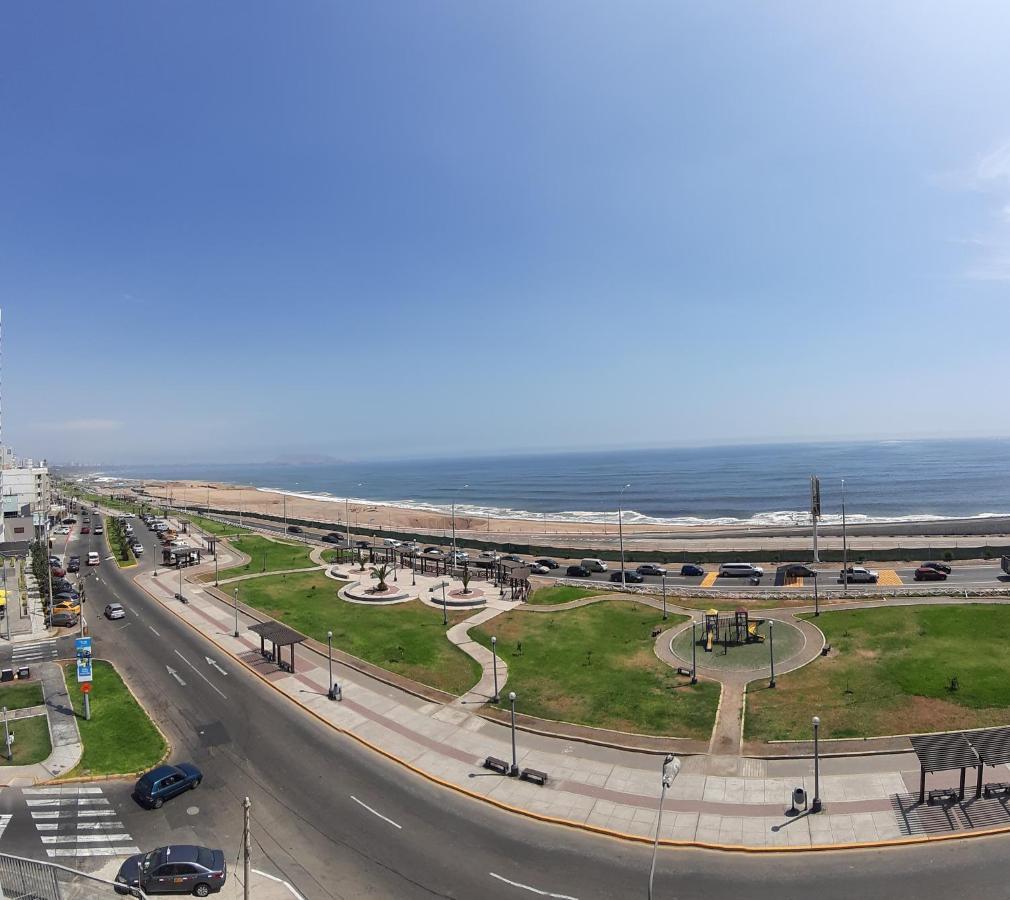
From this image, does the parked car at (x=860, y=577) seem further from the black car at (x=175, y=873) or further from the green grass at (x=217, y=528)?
the green grass at (x=217, y=528)

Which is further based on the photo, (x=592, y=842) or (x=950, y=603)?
(x=950, y=603)

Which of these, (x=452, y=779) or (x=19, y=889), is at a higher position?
(x=19, y=889)

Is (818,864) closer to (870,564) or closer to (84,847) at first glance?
(84,847)

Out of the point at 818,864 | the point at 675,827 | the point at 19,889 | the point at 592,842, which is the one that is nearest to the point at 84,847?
the point at 19,889

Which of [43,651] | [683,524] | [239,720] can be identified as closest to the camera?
[239,720]

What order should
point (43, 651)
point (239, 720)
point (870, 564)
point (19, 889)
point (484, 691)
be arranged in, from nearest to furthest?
point (19, 889)
point (239, 720)
point (484, 691)
point (43, 651)
point (870, 564)

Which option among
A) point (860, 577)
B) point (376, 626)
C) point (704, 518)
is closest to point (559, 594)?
point (376, 626)

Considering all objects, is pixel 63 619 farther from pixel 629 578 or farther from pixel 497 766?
pixel 629 578
